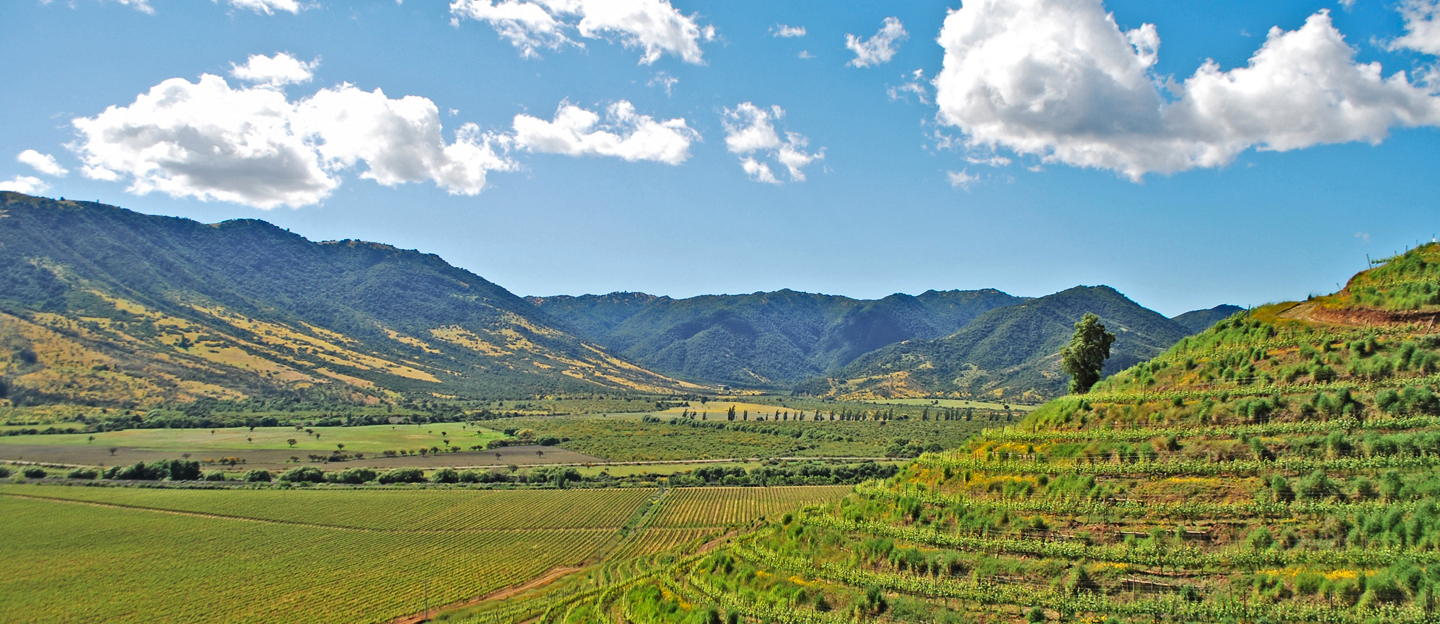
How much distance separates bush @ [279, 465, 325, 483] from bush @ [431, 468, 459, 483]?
18.3 metres

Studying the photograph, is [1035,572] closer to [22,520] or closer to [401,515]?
[401,515]

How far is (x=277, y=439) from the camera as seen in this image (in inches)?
6127

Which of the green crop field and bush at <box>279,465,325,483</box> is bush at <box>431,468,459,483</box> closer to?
bush at <box>279,465,325,483</box>

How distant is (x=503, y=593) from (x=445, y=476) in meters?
64.7

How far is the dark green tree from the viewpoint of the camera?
5256 centimetres

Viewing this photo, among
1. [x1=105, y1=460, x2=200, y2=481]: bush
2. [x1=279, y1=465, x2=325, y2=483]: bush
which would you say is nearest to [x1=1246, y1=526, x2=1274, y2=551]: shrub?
[x1=279, y1=465, x2=325, y2=483]: bush

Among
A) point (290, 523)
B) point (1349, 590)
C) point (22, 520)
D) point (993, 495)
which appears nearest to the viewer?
point (1349, 590)

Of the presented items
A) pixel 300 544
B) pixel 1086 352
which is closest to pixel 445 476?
pixel 300 544

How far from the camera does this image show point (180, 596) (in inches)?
2338

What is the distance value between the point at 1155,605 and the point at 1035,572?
14.6ft

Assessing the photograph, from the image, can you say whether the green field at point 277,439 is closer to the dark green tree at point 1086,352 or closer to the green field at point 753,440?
the green field at point 753,440

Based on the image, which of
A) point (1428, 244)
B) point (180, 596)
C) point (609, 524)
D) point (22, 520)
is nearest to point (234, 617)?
point (180, 596)

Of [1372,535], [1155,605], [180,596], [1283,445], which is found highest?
[1283,445]

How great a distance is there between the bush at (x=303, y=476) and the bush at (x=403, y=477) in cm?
1008
